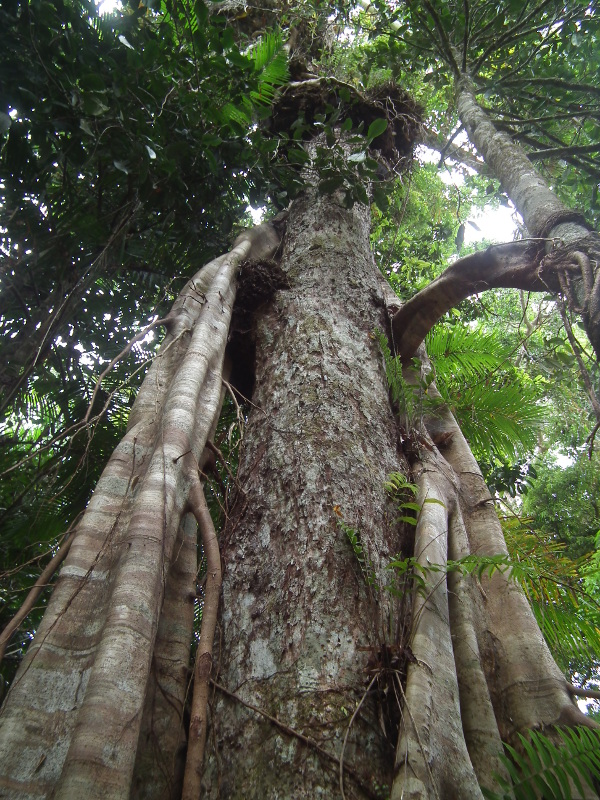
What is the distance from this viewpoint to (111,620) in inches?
47.3

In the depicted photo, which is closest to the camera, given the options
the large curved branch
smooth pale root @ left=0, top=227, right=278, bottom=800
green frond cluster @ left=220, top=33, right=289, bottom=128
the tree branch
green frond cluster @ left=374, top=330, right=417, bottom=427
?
smooth pale root @ left=0, top=227, right=278, bottom=800

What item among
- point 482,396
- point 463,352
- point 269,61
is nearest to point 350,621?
point 482,396

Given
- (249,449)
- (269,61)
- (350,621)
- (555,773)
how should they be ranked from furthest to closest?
(269,61) → (249,449) → (350,621) → (555,773)

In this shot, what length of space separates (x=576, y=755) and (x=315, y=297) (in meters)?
1.91

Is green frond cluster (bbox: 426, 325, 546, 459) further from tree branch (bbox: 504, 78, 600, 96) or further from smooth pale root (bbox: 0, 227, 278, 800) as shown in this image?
tree branch (bbox: 504, 78, 600, 96)

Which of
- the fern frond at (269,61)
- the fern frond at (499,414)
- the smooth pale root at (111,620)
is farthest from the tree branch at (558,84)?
the smooth pale root at (111,620)

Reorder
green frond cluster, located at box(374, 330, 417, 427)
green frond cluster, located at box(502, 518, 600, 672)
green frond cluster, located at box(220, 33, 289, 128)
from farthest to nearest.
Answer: green frond cluster, located at box(220, 33, 289, 128) → green frond cluster, located at box(374, 330, 417, 427) → green frond cluster, located at box(502, 518, 600, 672)

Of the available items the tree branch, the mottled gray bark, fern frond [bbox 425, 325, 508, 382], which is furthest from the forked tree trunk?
the tree branch

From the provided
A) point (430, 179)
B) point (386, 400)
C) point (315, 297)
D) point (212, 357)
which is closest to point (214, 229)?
point (315, 297)

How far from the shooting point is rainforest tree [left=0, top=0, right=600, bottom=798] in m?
1.18

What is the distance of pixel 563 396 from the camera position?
22.5ft

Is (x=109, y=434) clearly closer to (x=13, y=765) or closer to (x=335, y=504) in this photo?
(x=335, y=504)

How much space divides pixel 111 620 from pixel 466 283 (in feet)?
6.72

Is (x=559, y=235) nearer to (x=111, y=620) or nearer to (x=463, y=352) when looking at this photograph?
(x=463, y=352)
